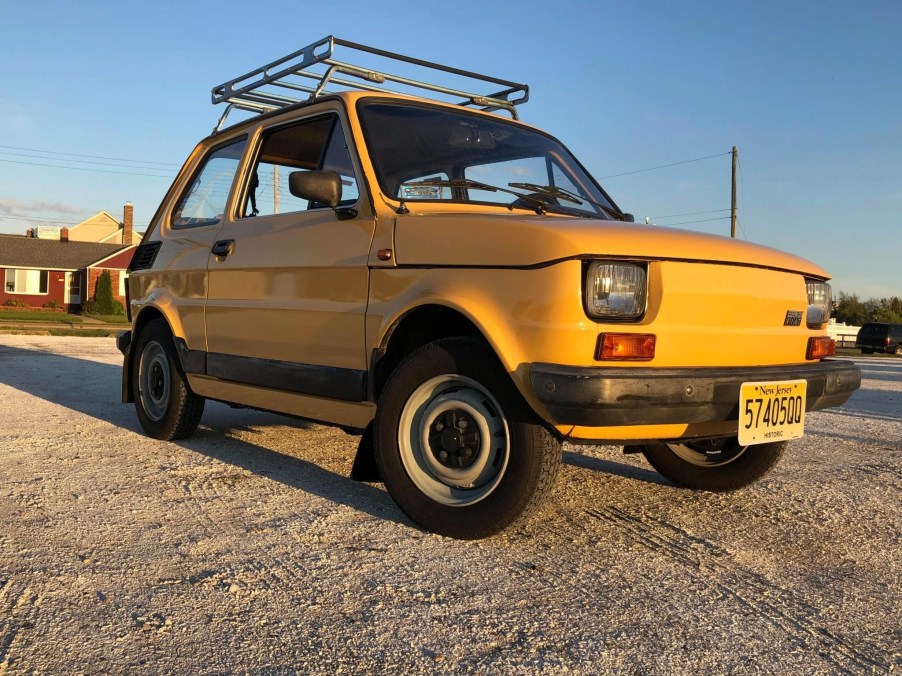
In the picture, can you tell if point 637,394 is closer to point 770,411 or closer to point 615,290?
point 615,290

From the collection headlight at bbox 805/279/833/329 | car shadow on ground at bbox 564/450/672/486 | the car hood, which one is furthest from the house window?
headlight at bbox 805/279/833/329

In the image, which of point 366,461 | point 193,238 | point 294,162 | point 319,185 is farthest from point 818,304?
point 193,238

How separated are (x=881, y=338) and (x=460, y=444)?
134 ft

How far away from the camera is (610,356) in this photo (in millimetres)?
2803

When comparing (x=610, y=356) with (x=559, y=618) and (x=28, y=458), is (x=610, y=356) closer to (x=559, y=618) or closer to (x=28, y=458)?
(x=559, y=618)

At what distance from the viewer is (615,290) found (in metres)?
2.86

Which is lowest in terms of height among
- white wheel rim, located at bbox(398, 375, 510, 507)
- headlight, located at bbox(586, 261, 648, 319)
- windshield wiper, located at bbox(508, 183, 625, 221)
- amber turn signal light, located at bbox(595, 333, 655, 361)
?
white wheel rim, located at bbox(398, 375, 510, 507)

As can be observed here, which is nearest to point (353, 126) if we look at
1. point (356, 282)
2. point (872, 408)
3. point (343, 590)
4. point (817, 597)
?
point (356, 282)

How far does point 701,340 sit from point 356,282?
5.11 ft

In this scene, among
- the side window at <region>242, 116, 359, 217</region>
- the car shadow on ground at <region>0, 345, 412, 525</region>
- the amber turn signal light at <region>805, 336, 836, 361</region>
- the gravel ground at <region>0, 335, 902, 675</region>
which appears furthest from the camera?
the side window at <region>242, 116, 359, 217</region>

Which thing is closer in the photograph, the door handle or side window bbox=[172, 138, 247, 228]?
the door handle

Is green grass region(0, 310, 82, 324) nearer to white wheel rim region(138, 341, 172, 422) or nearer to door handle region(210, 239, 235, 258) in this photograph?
white wheel rim region(138, 341, 172, 422)

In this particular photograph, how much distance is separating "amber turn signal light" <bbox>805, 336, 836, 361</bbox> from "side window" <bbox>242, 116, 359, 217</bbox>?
2196mm

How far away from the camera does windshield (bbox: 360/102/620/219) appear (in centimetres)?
379
